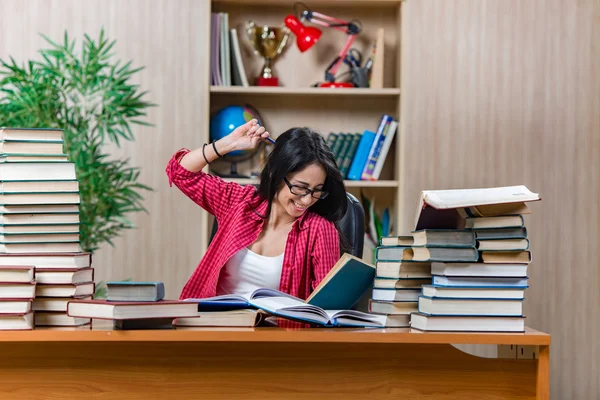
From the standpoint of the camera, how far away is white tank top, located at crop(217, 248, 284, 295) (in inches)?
84.7

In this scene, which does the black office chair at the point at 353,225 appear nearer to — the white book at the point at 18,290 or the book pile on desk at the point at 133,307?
the book pile on desk at the point at 133,307

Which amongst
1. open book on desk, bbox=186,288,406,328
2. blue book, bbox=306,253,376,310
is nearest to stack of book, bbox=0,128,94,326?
open book on desk, bbox=186,288,406,328

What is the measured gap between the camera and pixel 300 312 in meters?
1.42

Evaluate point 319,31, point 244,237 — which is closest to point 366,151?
point 319,31

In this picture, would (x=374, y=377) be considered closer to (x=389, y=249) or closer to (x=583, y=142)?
(x=389, y=249)

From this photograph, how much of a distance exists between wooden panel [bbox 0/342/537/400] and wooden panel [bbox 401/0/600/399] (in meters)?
2.19

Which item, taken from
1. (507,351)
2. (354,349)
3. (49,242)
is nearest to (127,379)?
(49,242)

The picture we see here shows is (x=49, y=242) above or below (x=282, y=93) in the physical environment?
below

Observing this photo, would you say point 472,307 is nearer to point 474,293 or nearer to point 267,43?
point 474,293

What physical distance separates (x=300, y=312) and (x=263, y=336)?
4.6 inches

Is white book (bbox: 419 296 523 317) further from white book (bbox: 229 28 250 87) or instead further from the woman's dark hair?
white book (bbox: 229 28 250 87)

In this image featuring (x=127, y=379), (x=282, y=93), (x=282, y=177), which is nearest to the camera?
(x=127, y=379)

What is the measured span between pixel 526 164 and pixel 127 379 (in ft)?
8.85

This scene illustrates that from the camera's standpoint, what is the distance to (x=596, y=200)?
3.57 m
